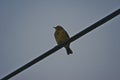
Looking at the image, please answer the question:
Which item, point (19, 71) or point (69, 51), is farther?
point (69, 51)

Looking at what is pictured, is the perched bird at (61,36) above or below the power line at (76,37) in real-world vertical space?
above

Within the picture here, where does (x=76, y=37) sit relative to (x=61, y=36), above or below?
below

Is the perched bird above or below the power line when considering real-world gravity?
above

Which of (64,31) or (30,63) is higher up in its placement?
(64,31)

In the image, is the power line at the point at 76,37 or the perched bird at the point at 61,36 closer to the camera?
the power line at the point at 76,37

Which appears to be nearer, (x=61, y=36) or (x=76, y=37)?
(x=76, y=37)

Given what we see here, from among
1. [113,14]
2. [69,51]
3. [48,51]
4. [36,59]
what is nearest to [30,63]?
[36,59]

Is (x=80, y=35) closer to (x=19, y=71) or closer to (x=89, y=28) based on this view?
(x=89, y=28)

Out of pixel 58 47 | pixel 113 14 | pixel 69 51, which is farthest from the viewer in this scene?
pixel 69 51

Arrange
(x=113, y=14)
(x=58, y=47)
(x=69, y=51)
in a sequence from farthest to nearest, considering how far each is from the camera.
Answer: (x=69, y=51), (x=58, y=47), (x=113, y=14)

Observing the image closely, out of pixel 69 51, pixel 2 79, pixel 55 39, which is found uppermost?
pixel 55 39

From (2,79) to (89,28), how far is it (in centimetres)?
102

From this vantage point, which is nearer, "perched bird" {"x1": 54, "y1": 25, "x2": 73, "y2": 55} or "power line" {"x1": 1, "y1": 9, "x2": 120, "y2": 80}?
"power line" {"x1": 1, "y1": 9, "x2": 120, "y2": 80}

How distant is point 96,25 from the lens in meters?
2.33
